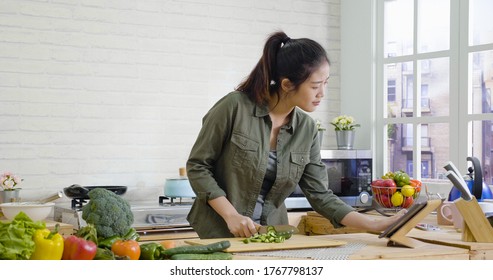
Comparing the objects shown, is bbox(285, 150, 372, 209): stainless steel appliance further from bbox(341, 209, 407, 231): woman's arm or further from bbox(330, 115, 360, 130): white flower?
bbox(341, 209, 407, 231): woman's arm

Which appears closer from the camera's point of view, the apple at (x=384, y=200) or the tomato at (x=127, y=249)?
the tomato at (x=127, y=249)

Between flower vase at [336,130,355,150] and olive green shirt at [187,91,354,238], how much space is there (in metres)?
2.25

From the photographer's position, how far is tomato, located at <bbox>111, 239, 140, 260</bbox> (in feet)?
7.44

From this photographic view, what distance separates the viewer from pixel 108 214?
261 cm

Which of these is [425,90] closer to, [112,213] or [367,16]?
[367,16]

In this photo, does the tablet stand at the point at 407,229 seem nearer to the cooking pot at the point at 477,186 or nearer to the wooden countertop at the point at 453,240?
the wooden countertop at the point at 453,240

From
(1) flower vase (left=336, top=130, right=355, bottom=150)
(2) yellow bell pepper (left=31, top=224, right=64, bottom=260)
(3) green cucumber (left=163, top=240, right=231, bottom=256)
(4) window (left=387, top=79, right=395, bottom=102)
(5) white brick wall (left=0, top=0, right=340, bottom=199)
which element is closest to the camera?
(2) yellow bell pepper (left=31, top=224, right=64, bottom=260)

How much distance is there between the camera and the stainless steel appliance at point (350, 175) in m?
5.46

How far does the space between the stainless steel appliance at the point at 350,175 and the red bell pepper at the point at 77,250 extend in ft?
11.2

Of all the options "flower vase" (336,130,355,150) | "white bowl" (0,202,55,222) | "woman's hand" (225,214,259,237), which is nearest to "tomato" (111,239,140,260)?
"woman's hand" (225,214,259,237)

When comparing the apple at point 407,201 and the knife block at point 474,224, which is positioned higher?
the knife block at point 474,224

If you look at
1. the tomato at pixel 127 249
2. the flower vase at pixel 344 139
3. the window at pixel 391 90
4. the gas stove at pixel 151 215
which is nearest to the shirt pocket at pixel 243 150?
the tomato at pixel 127 249

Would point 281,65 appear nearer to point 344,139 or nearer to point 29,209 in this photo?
point 29,209

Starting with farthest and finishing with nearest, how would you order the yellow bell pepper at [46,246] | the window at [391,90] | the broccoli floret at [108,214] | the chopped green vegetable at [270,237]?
the window at [391,90]
the chopped green vegetable at [270,237]
the broccoli floret at [108,214]
the yellow bell pepper at [46,246]
